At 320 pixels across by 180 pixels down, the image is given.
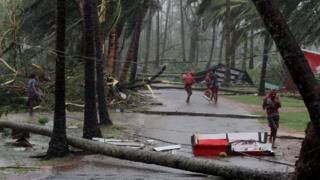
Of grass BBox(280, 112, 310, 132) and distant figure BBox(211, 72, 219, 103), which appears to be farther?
distant figure BBox(211, 72, 219, 103)

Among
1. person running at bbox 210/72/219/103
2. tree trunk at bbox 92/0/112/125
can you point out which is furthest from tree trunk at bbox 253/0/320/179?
person running at bbox 210/72/219/103

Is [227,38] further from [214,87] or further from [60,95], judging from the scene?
[60,95]

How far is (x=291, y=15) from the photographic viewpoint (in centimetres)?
3162

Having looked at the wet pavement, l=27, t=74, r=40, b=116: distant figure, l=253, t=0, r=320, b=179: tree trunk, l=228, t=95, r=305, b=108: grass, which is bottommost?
the wet pavement

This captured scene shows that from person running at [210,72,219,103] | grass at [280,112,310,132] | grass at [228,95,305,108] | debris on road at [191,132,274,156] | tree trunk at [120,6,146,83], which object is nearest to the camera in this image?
debris on road at [191,132,274,156]

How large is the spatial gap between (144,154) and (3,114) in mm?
10726

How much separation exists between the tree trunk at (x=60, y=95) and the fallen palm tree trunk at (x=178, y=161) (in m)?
0.61

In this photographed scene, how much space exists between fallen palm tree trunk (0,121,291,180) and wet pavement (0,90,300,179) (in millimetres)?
231

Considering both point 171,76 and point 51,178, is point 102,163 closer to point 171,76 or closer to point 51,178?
point 51,178

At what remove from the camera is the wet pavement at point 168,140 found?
1396cm

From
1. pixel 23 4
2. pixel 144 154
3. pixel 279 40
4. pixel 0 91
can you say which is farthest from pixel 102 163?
pixel 23 4

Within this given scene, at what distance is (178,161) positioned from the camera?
13680 millimetres

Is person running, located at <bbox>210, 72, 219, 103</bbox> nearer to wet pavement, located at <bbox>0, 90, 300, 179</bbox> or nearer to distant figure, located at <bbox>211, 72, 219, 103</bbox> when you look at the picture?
distant figure, located at <bbox>211, 72, 219, 103</bbox>

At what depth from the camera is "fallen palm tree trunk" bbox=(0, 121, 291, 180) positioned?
12066 mm
